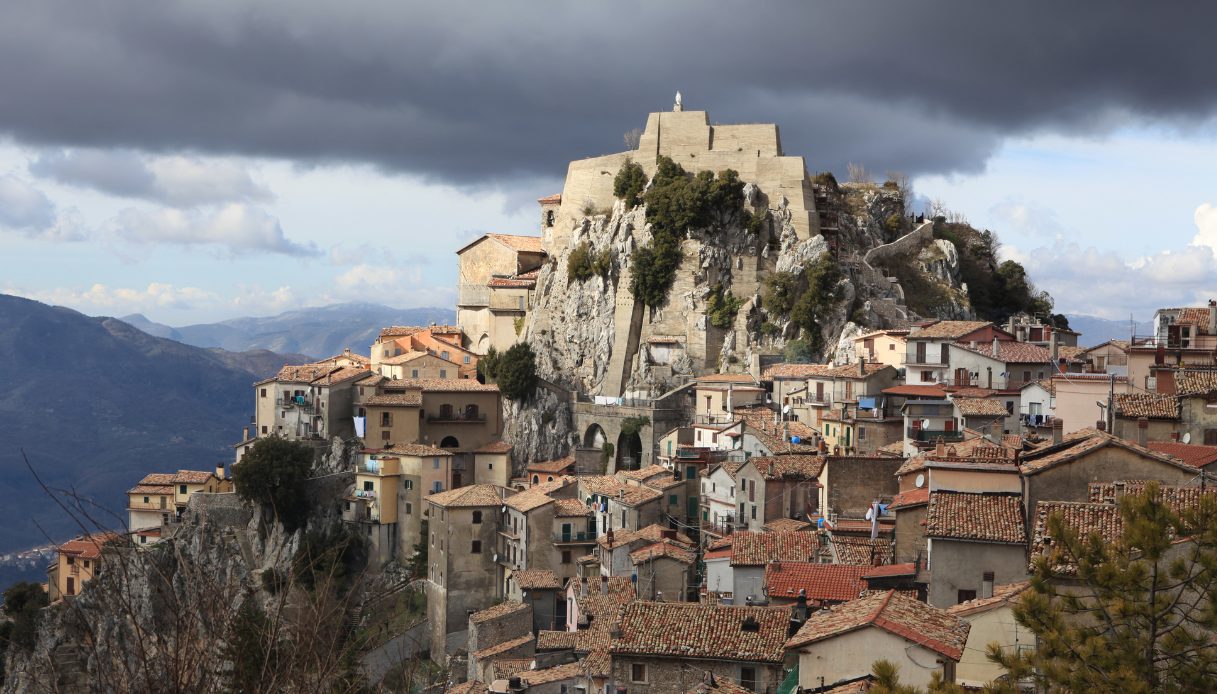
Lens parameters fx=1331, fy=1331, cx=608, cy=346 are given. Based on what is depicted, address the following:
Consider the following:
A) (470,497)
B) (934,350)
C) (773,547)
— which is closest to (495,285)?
(470,497)

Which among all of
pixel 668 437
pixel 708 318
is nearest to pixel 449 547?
pixel 668 437

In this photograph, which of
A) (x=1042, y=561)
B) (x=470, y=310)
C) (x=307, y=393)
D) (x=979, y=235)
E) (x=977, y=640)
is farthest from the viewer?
(x=979, y=235)

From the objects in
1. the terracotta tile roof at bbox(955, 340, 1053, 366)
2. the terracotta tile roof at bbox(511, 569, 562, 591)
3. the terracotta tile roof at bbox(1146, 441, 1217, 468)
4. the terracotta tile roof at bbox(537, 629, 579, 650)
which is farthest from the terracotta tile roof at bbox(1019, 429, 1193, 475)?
the terracotta tile roof at bbox(955, 340, 1053, 366)

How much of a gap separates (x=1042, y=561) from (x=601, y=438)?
56121mm

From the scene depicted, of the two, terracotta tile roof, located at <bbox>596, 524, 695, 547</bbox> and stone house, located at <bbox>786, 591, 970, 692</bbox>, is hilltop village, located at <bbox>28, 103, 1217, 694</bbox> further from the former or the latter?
terracotta tile roof, located at <bbox>596, 524, 695, 547</bbox>

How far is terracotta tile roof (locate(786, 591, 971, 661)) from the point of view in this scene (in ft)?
72.6

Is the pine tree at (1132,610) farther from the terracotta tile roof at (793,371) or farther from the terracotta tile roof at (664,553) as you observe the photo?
the terracotta tile roof at (793,371)

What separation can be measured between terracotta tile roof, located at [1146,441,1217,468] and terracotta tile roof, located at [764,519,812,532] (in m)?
14.1

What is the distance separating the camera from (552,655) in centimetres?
4034

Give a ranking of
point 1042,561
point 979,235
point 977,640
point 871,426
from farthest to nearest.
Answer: point 979,235 < point 871,426 < point 977,640 < point 1042,561

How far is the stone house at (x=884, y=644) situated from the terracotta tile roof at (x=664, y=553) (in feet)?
69.1

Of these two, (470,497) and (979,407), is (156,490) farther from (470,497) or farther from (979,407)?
(979,407)

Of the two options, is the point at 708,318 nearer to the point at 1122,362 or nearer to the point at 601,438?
the point at 601,438

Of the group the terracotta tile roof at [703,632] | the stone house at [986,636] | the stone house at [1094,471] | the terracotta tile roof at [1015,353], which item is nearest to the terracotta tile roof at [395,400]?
the terracotta tile roof at [1015,353]
